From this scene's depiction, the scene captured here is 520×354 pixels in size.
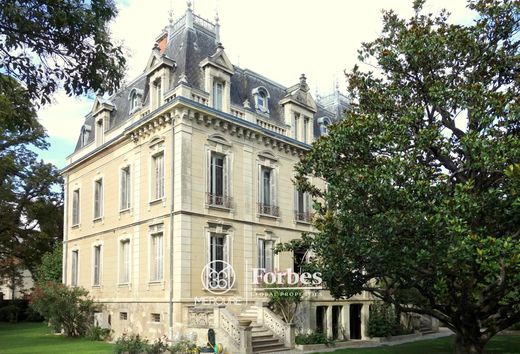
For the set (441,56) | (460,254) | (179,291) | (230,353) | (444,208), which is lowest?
(230,353)

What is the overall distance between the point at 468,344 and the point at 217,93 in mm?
13110

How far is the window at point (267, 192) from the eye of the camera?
22.5 metres

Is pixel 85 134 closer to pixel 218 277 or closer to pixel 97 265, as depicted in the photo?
pixel 97 265

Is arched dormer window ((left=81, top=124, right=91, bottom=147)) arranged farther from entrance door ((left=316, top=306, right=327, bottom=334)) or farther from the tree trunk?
the tree trunk

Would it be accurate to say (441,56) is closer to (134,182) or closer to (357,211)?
(357,211)

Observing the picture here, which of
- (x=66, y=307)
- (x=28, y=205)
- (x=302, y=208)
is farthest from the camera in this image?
(x=28, y=205)

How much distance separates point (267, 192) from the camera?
23000 millimetres

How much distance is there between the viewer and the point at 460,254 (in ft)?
31.9

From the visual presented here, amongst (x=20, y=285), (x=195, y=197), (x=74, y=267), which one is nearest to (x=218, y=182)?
(x=195, y=197)

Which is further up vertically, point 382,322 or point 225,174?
point 225,174

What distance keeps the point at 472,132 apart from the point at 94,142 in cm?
1958

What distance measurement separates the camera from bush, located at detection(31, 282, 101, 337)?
72.4 feet

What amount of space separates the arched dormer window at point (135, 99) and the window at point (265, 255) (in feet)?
25.9

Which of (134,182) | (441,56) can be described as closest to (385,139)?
(441,56)
